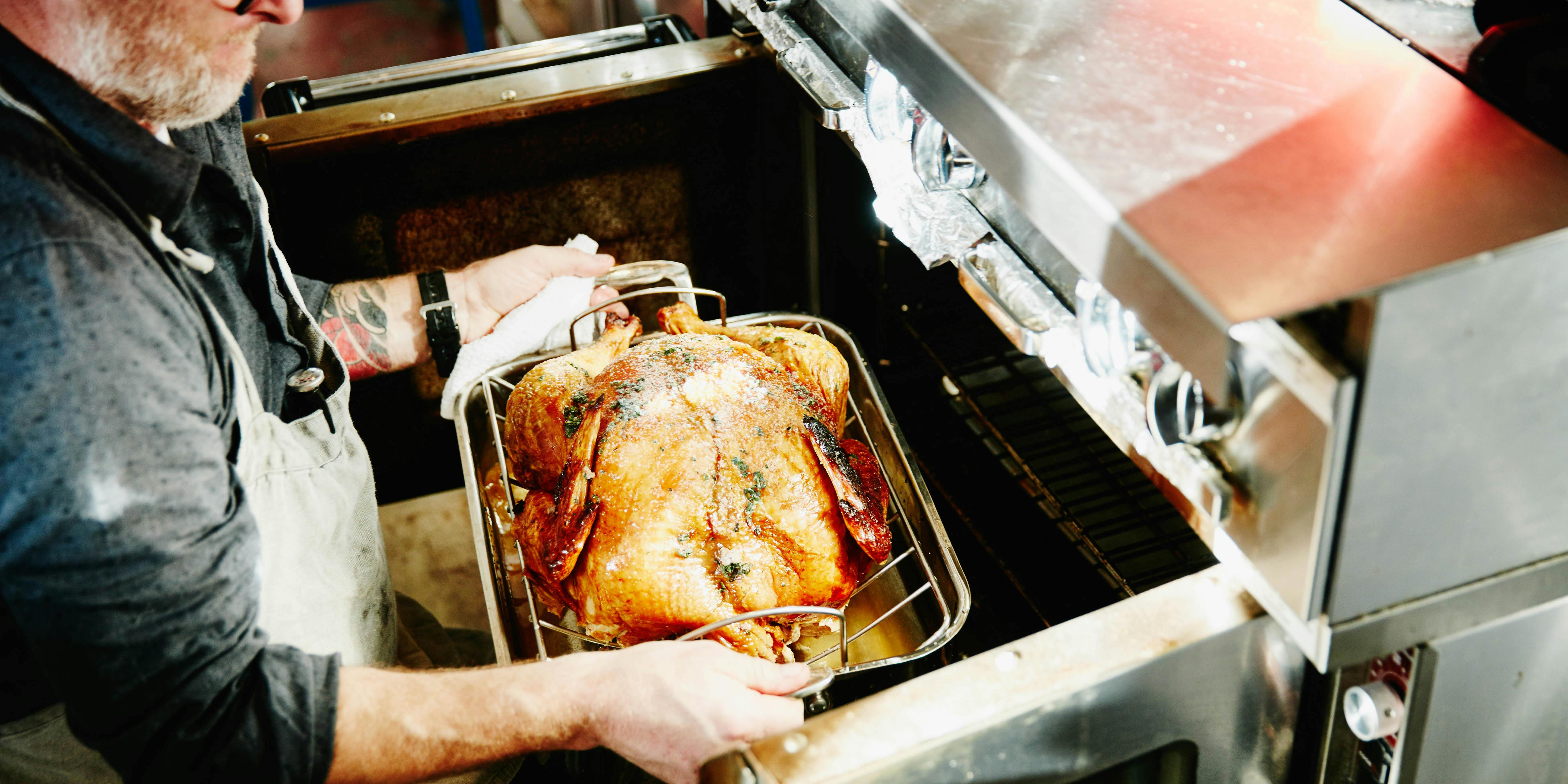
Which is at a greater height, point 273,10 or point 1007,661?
point 273,10

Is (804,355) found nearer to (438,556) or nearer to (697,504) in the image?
(697,504)

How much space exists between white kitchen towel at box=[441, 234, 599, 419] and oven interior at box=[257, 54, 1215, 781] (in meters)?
0.30

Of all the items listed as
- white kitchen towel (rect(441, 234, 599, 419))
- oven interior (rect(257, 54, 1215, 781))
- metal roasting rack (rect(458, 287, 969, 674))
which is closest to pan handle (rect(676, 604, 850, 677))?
metal roasting rack (rect(458, 287, 969, 674))

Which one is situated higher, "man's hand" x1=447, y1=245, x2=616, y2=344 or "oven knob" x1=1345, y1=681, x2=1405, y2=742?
"oven knob" x1=1345, y1=681, x2=1405, y2=742

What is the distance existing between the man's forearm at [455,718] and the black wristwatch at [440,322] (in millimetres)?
779

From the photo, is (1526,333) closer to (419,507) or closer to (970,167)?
(970,167)

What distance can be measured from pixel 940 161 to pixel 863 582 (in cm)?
58

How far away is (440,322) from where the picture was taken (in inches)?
73.5

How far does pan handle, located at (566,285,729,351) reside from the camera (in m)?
1.66

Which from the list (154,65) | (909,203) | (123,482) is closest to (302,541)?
(123,482)

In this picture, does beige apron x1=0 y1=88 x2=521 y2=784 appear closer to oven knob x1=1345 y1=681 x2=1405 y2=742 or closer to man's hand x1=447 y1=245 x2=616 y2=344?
man's hand x1=447 y1=245 x2=616 y2=344

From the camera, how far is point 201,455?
1052 mm

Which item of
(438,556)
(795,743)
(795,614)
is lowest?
(438,556)

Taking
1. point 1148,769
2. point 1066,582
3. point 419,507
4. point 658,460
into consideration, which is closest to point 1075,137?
point 1148,769
